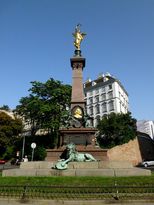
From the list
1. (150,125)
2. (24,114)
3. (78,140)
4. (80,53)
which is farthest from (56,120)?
(150,125)

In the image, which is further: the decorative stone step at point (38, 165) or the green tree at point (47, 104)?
the green tree at point (47, 104)

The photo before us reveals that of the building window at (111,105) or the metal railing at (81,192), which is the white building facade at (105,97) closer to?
the building window at (111,105)

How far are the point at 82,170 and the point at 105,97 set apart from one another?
55.9m

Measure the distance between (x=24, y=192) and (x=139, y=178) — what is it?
18.3ft

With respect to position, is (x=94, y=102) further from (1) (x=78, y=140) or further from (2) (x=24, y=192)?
(2) (x=24, y=192)

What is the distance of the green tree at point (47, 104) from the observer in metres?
38.1

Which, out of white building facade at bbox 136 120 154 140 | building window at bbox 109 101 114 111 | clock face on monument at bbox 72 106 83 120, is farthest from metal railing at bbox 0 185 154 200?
white building facade at bbox 136 120 154 140

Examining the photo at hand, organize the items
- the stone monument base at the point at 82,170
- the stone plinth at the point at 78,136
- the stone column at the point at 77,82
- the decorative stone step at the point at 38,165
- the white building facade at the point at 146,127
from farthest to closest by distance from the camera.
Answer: the white building facade at the point at 146,127
the stone column at the point at 77,82
the stone plinth at the point at 78,136
the decorative stone step at the point at 38,165
the stone monument base at the point at 82,170

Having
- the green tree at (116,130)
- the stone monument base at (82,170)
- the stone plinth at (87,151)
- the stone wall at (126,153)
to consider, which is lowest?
the stone monument base at (82,170)

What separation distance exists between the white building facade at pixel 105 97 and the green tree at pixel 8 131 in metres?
21.5

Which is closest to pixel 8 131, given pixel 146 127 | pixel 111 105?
pixel 111 105

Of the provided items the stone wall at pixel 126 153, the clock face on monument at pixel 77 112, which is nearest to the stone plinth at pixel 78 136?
the clock face on monument at pixel 77 112

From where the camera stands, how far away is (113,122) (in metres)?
44.7

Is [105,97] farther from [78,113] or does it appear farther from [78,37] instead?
[78,113]
